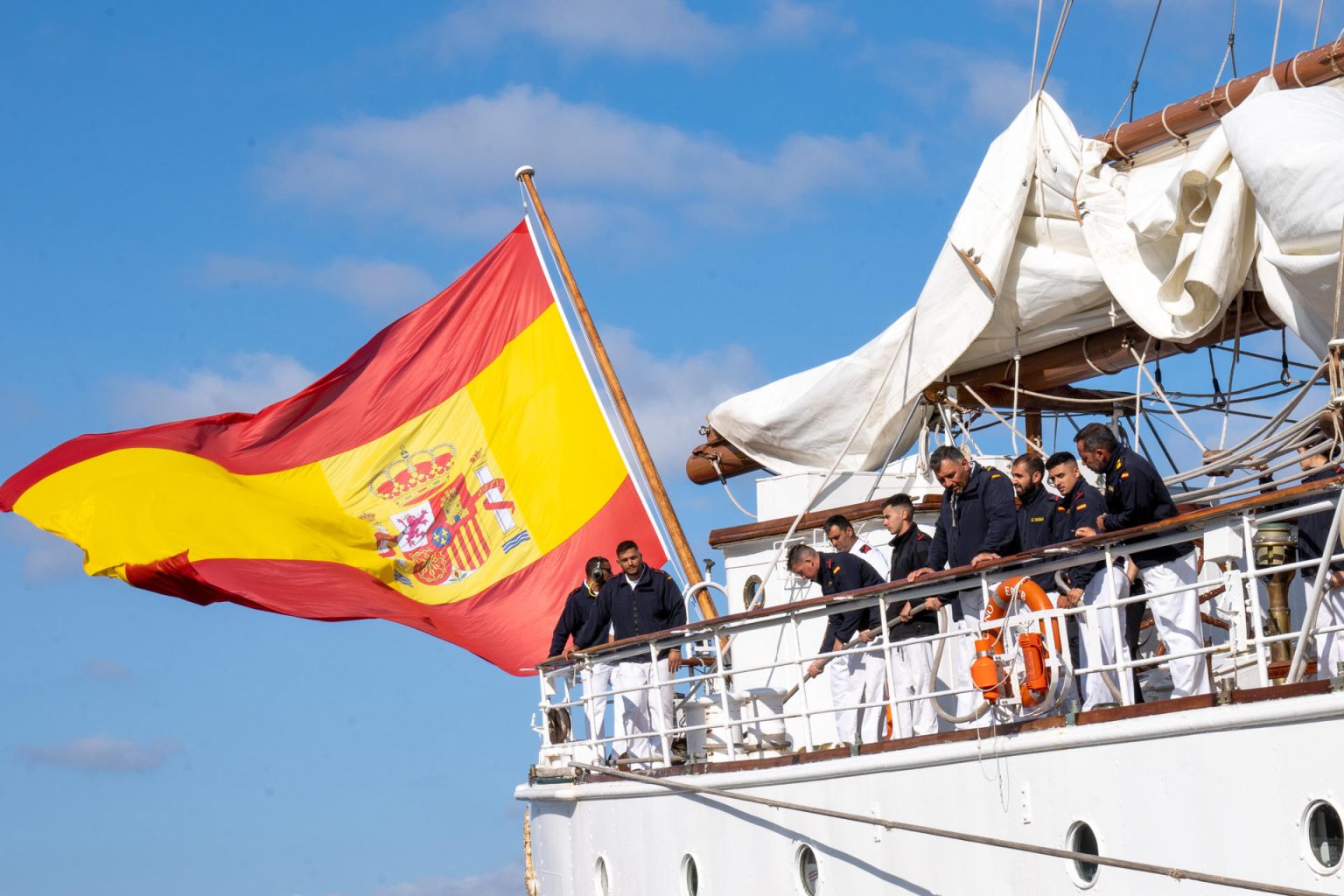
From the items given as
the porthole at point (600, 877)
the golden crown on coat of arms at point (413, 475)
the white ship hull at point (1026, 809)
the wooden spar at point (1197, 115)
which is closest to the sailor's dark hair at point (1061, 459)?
the white ship hull at point (1026, 809)

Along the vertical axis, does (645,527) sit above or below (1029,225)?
below

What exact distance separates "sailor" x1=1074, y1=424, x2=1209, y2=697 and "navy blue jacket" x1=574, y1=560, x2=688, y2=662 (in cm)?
442

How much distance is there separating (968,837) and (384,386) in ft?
33.5

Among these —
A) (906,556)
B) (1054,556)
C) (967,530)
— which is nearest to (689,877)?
(906,556)

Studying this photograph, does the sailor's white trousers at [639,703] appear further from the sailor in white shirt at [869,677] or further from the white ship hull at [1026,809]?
the sailor in white shirt at [869,677]

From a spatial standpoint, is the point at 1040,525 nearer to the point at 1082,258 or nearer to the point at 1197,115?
the point at 1082,258

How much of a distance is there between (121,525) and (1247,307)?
981 centimetres

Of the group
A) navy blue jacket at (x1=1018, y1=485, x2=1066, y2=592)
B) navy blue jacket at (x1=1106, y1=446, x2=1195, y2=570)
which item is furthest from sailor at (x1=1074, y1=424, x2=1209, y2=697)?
navy blue jacket at (x1=1018, y1=485, x2=1066, y2=592)

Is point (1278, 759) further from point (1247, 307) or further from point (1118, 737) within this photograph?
point (1247, 307)

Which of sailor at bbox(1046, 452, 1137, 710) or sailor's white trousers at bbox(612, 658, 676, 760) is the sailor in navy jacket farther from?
sailor's white trousers at bbox(612, 658, 676, 760)

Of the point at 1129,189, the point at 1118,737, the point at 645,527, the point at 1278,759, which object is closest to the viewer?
the point at 1278,759

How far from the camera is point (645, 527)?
1675 cm

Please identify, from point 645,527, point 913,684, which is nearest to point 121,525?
point 645,527

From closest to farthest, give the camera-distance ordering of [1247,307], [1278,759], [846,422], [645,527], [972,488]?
[1278,759], [972,488], [1247,307], [846,422], [645,527]
